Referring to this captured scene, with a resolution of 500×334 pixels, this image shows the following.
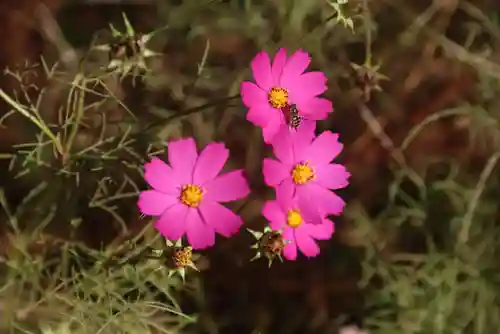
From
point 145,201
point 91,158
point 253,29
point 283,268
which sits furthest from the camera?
point 283,268

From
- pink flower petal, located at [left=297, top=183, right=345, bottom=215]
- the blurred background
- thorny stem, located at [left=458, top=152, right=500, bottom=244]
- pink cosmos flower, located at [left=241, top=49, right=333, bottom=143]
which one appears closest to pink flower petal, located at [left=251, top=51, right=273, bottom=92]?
pink cosmos flower, located at [left=241, top=49, right=333, bottom=143]

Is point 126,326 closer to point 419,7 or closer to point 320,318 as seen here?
point 320,318

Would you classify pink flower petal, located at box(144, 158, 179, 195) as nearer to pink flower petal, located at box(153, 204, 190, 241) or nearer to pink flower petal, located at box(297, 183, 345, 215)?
pink flower petal, located at box(153, 204, 190, 241)

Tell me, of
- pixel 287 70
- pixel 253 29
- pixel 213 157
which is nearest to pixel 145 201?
pixel 213 157

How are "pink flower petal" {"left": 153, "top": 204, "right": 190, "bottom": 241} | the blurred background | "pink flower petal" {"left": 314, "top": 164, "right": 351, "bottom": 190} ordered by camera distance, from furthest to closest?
the blurred background → "pink flower petal" {"left": 314, "top": 164, "right": 351, "bottom": 190} → "pink flower petal" {"left": 153, "top": 204, "right": 190, "bottom": 241}

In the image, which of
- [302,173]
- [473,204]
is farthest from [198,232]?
[473,204]
